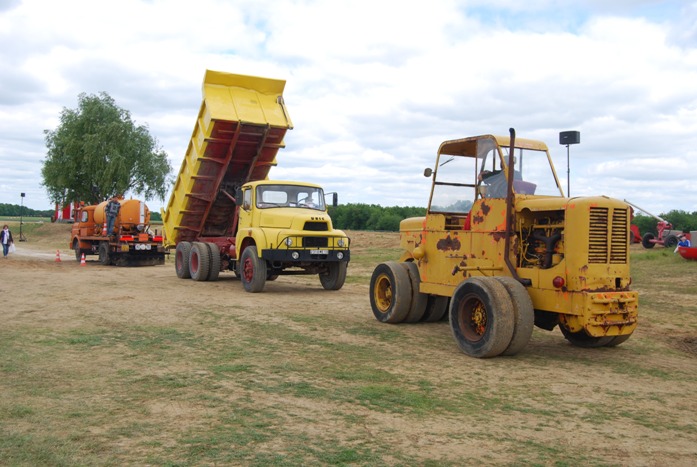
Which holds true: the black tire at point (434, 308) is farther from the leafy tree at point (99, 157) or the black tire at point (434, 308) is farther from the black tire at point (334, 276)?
the leafy tree at point (99, 157)

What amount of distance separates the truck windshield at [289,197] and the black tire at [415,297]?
17.5 feet

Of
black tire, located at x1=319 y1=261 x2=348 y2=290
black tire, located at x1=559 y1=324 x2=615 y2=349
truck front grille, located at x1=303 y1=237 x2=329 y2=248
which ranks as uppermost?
truck front grille, located at x1=303 y1=237 x2=329 y2=248

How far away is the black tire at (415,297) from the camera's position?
34.6 ft

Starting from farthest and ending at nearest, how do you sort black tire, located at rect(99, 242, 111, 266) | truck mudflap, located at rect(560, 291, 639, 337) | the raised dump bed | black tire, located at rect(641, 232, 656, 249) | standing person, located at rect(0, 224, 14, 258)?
black tire, located at rect(641, 232, 656, 249)
standing person, located at rect(0, 224, 14, 258)
black tire, located at rect(99, 242, 111, 266)
the raised dump bed
truck mudflap, located at rect(560, 291, 639, 337)

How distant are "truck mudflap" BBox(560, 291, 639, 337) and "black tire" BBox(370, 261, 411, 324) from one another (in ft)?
9.69

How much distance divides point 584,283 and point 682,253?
15590 mm

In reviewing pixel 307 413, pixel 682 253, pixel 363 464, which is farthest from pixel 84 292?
pixel 682 253

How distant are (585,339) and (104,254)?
19343 mm

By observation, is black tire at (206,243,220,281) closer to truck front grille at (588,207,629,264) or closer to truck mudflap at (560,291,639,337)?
truck mudflap at (560,291,639,337)

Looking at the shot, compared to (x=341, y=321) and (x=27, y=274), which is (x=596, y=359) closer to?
(x=341, y=321)

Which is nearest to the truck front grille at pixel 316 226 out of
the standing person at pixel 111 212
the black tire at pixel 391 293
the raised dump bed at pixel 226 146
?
the raised dump bed at pixel 226 146

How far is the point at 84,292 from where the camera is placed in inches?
555

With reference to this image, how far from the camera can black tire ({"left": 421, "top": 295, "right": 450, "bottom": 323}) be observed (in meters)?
10.8

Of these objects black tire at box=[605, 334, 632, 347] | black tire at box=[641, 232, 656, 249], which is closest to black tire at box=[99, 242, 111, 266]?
black tire at box=[605, 334, 632, 347]
